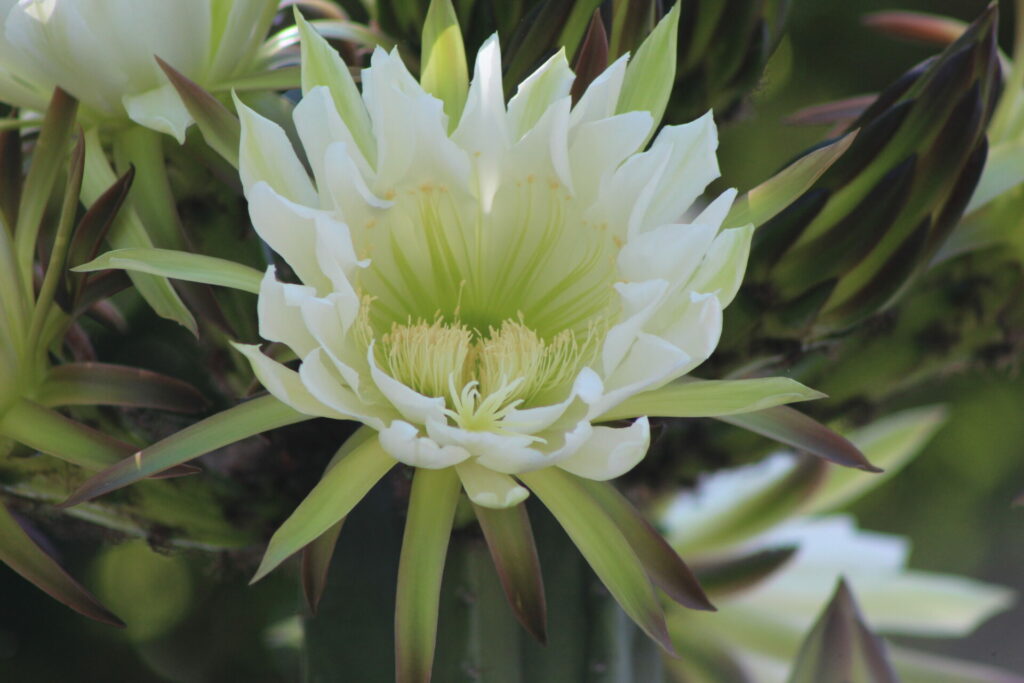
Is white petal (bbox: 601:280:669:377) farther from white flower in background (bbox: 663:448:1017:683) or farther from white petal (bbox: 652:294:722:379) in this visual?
white flower in background (bbox: 663:448:1017:683)

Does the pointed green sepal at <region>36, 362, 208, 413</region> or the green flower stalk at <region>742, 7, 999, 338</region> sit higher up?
the green flower stalk at <region>742, 7, 999, 338</region>

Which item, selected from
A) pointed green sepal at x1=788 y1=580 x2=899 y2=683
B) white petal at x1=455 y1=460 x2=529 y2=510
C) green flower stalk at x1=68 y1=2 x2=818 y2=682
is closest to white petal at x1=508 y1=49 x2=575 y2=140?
green flower stalk at x1=68 y1=2 x2=818 y2=682

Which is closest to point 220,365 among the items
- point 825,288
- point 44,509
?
point 44,509

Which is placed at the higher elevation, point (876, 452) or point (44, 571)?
point (876, 452)

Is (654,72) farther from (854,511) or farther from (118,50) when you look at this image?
(854,511)

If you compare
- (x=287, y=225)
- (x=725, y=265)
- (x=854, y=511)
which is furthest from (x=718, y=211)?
(x=854, y=511)

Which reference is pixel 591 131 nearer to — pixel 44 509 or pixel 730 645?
pixel 44 509
